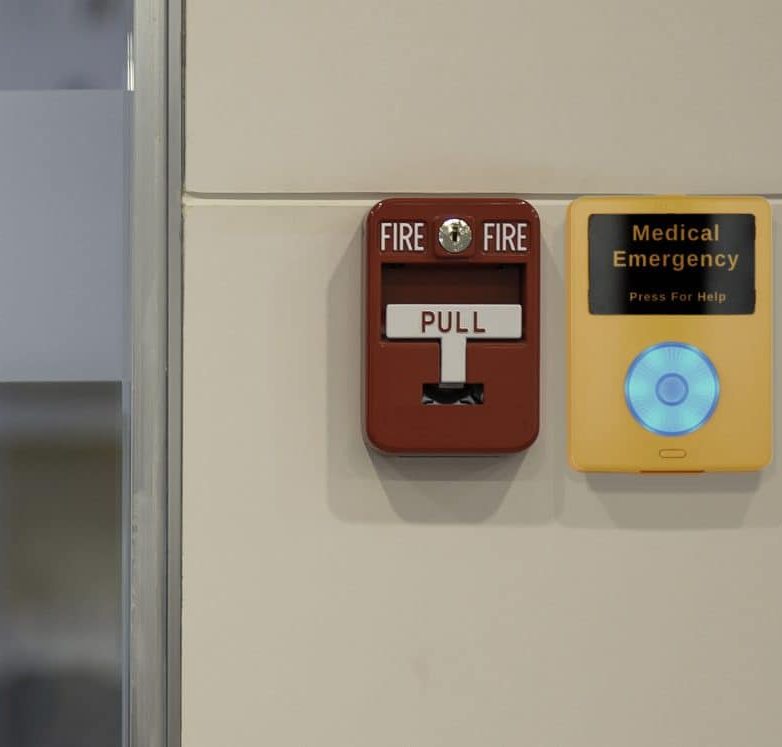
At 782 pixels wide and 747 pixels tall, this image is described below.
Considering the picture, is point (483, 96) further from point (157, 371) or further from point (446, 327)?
point (157, 371)

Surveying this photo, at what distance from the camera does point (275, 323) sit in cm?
86

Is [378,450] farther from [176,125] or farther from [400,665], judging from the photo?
[176,125]

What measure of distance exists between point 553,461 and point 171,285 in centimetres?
37

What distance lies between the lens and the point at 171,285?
2.83ft

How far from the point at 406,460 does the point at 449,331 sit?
0.42 ft

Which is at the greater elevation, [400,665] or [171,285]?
[171,285]

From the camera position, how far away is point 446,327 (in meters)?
0.81

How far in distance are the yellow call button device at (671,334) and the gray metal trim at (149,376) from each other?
0.36 metres

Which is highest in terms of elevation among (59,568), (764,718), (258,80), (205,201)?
(258,80)

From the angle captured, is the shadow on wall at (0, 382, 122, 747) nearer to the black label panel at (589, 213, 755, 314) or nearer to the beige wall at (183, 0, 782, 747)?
the beige wall at (183, 0, 782, 747)

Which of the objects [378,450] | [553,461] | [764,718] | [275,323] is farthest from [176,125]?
[764,718]

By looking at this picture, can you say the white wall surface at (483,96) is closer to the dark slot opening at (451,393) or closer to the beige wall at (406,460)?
the beige wall at (406,460)

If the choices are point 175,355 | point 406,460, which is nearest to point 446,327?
point 406,460

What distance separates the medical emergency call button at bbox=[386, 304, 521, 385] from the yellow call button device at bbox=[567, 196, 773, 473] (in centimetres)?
10
